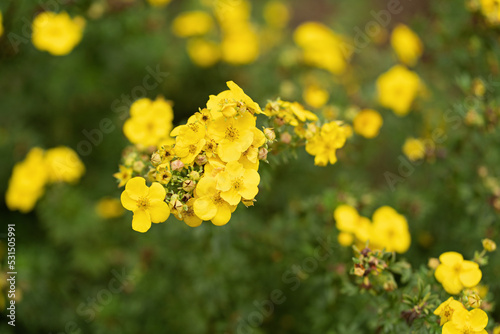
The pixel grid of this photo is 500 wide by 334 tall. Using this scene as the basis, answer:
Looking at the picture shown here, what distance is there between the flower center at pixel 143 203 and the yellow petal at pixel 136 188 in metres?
0.02

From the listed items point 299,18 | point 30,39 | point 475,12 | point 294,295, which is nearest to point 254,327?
point 294,295

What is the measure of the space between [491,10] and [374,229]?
1.79 meters

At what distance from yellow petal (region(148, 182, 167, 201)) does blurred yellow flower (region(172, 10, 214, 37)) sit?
3.32 m

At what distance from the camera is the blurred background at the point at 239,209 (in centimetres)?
309

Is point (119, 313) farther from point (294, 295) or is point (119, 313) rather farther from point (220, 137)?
point (220, 137)

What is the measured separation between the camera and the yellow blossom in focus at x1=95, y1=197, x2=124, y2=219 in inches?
160

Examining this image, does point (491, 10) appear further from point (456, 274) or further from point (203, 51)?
point (203, 51)

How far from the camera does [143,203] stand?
6.05 ft

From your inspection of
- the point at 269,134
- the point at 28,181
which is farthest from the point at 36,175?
the point at 269,134

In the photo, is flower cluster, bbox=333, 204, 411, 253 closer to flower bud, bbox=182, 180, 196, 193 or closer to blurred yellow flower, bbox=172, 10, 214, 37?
flower bud, bbox=182, 180, 196, 193

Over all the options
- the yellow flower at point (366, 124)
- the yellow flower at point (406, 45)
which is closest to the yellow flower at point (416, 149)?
the yellow flower at point (366, 124)

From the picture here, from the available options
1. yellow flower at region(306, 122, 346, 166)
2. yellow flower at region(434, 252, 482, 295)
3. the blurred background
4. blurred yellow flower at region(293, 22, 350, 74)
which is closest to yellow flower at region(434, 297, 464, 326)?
yellow flower at region(434, 252, 482, 295)

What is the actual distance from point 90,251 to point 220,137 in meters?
2.64

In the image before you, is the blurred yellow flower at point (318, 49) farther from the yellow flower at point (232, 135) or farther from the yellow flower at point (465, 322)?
the yellow flower at point (465, 322)
